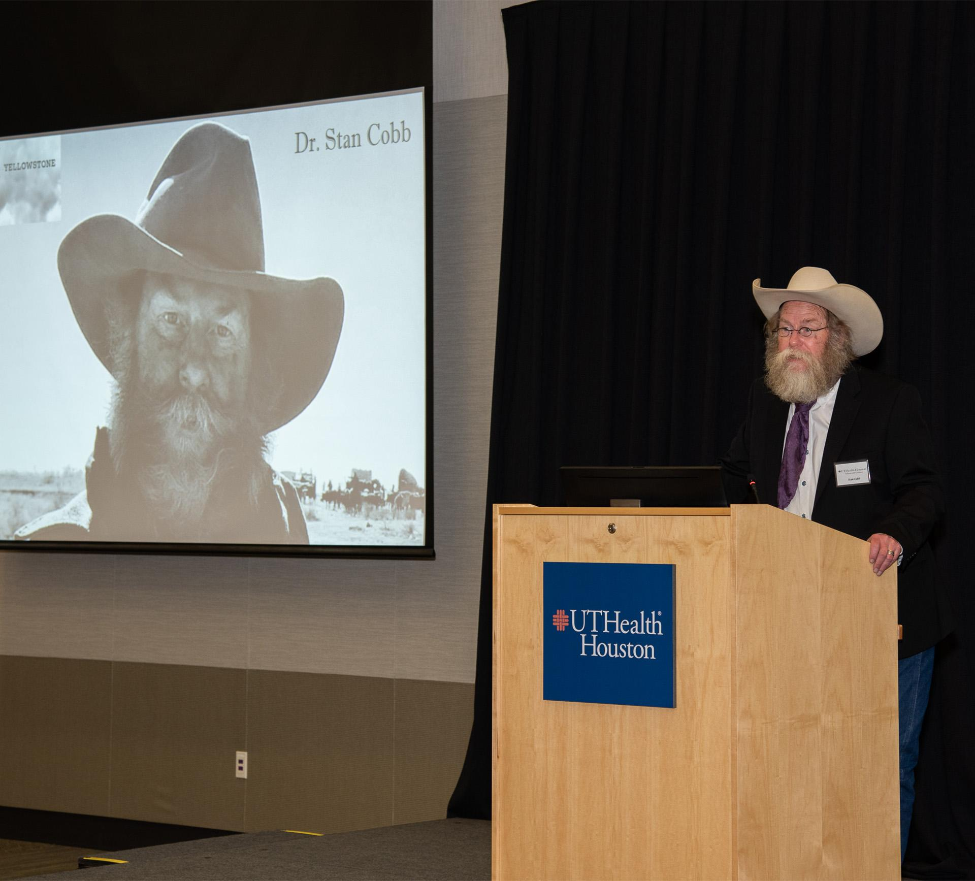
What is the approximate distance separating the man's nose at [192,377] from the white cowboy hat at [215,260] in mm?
272

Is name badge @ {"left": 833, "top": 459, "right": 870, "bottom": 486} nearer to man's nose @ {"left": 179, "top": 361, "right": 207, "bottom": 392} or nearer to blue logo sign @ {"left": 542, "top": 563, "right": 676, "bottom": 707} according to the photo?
blue logo sign @ {"left": 542, "top": 563, "right": 676, "bottom": 707}

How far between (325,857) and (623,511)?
195 cm

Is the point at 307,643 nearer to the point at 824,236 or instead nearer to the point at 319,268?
the point at 319,268

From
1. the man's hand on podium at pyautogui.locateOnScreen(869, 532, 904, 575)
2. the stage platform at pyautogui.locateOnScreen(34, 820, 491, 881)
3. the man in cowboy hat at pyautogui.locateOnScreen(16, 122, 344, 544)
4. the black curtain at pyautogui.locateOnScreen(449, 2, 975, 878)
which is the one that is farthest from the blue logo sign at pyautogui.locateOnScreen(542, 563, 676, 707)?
the man in cowboy hat at pyautogui.locateOnScreen(16, 122, 344, 544)

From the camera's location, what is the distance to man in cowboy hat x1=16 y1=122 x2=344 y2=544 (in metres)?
4.41

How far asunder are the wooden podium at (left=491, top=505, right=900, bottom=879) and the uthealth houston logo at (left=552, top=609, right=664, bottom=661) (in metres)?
0.05

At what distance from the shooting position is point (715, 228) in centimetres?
389

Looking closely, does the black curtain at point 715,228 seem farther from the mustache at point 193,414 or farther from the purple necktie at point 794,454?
the mustache at point 193,414

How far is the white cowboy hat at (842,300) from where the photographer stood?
2846 millimetres

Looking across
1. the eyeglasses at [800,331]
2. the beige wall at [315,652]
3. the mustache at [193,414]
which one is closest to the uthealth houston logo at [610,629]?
the eyeglasses at [800,331]

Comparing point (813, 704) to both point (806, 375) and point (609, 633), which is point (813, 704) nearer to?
point (609, 633)

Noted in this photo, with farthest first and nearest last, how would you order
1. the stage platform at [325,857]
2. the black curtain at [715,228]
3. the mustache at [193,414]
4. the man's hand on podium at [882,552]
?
the mustache at [193,414] → the black curtain at [715,228] → the stage platform at [325,857] → the man's hand on podium at [882,552]

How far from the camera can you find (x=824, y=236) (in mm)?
3805

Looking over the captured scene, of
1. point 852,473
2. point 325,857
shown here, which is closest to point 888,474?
point 852,473
